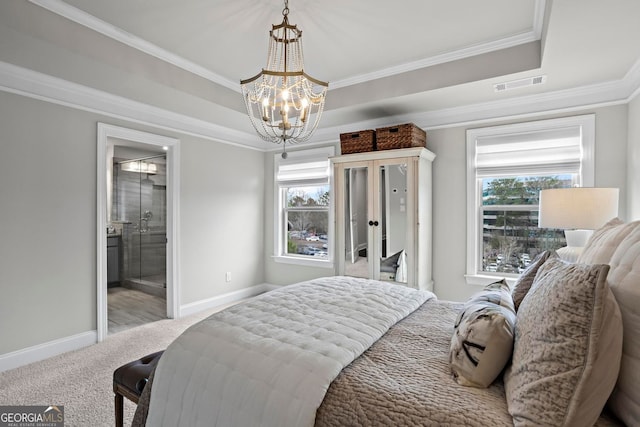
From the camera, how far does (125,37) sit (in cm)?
258

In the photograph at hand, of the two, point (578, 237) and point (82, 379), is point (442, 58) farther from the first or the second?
point (82, 379)

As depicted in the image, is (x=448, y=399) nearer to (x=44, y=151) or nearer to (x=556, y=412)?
(x=556, y=412)

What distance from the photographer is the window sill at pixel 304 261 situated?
4.50m

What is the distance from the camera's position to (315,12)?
2342mm

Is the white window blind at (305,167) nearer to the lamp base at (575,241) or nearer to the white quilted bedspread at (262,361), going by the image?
the lamp base at (575,241)

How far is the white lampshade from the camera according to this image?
7.45ft

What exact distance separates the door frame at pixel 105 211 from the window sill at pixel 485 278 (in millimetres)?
3354

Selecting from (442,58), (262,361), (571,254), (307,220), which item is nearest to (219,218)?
(307,220)

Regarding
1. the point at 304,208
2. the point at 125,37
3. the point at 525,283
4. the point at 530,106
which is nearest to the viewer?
the point at 525,283

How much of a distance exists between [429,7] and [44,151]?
3.32 metres

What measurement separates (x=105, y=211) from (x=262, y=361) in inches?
110

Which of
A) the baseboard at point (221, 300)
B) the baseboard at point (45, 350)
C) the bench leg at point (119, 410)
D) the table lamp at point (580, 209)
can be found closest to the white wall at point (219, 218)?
the baseboard at point (221, 300)

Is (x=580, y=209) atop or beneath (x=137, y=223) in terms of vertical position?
atop

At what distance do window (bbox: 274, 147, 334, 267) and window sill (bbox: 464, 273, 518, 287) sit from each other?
1750 mm
